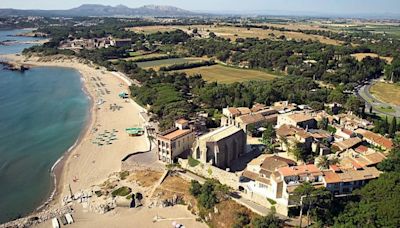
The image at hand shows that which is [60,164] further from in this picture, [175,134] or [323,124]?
[323,124]

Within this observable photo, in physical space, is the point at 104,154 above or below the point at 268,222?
below

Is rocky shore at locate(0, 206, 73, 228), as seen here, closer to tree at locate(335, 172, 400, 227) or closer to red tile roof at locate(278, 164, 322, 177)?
red tile roof at locate(278, 164, 322, 177)

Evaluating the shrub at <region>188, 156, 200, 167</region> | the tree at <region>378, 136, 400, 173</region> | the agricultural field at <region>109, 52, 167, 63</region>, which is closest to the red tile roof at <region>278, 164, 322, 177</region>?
the tree at <region>378, 136, 400, 173</region>

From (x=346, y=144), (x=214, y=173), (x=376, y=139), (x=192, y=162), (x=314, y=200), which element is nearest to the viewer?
(x=314, y=200)

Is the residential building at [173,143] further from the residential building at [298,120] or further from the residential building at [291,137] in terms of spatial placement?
the residential building at [298,120]

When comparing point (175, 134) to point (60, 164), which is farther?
point (60, 164)

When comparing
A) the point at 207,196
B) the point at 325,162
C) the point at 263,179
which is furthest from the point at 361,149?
the point at 207,196

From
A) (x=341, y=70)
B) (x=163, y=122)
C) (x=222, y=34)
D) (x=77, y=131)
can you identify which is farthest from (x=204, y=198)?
(x=222, y=34)

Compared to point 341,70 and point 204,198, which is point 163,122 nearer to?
point 204,198
